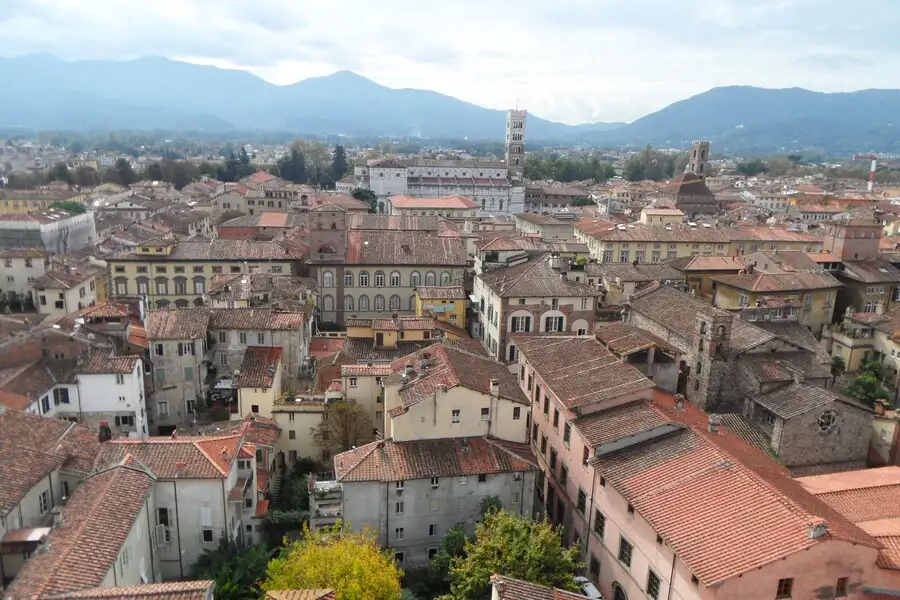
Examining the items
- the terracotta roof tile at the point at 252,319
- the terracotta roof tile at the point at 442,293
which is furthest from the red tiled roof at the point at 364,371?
the terracotta roof tile at the point at 442,293

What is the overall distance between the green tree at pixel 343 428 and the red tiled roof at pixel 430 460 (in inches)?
200

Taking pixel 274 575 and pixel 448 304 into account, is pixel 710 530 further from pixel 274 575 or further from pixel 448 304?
pixel 448 304

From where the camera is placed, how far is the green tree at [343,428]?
3659 centimetres

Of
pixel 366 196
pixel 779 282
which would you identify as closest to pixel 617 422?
pixel 779 282

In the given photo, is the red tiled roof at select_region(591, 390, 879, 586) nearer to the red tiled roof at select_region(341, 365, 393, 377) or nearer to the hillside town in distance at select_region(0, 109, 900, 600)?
the hillside town in distance at select_region(0, 109, 900, 600)

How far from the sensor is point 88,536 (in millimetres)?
22344

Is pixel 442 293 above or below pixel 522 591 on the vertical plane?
above

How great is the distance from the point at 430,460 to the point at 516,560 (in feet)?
25.1

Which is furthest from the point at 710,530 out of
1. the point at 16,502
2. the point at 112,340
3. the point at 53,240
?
the point at 53,240


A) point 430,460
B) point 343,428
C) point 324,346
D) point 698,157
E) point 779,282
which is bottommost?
point 343,428

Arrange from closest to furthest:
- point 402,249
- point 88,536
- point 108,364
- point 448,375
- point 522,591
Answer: point 522,591
point 88,536
point 448,375
point 108,364
point 402,249

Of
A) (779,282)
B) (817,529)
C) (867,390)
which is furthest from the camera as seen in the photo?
(779,282)

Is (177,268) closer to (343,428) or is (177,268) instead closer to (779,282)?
(343,428)

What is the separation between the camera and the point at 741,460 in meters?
26.5
